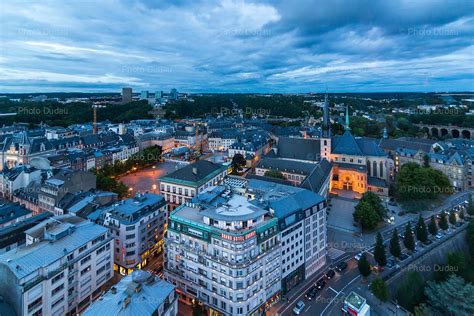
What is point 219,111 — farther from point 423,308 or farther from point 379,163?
point 423,308

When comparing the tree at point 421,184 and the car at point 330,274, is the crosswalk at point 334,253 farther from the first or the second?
the tree at point 421,184

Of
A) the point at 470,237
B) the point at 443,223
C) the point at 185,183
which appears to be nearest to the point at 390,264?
the point at 443,223

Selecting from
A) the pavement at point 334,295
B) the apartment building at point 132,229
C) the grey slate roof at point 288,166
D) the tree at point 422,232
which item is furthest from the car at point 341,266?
the apartment building at point 132,229

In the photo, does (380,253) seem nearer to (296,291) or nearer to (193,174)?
(296,291)

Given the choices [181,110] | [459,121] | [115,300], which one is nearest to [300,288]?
[115,300]

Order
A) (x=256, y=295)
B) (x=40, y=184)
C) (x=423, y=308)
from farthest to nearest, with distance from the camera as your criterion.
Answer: (x=40, y=184), (x=423, y=308), (x=256, y=295)
